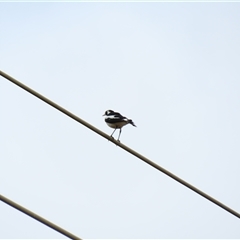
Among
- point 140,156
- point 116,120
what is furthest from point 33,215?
point 116,120

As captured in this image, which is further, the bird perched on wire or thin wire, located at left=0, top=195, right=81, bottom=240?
the bird perched on wire

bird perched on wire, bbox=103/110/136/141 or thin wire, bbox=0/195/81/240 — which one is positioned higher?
bird perched on wire, bbox=103/110/136/141

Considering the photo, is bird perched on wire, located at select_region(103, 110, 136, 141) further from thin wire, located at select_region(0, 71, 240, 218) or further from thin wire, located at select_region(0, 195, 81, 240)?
thin wire, located at select_region(0, 195, 81, 240)

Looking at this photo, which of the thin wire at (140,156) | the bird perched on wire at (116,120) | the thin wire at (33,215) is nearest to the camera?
the thin wire at (33,215)

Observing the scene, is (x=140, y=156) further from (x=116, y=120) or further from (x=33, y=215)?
(x=116, y=120)

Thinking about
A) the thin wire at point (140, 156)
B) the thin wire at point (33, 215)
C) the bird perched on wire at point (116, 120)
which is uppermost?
the bird perched on wire at point (116, 120)

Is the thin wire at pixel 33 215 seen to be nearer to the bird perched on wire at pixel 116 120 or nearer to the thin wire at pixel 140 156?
the thin wire at pixel 140 156

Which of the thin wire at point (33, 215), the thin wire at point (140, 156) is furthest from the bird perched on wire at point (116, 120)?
the thin wire at point (33, 215)

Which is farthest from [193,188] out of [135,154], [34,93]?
[34,93]

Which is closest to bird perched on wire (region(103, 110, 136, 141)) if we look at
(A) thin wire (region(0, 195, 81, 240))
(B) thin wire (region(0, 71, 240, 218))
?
(B) thin wire (region(0, 71, 240, 218))

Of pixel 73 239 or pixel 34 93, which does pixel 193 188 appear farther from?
pixel 34 93

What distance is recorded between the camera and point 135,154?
729 cm

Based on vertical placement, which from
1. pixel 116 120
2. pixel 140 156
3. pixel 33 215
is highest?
pixel 116 120

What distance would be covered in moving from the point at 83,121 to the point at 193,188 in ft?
5.19
